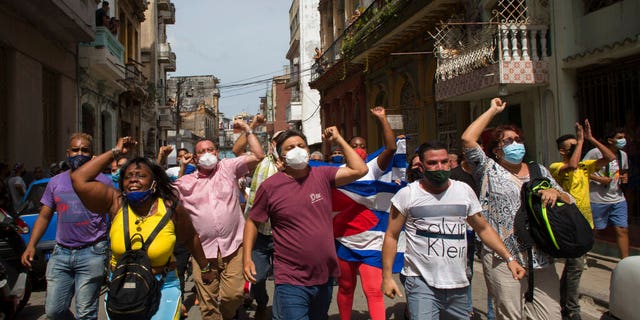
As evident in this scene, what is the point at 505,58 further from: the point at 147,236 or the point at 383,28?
the point at 147,236

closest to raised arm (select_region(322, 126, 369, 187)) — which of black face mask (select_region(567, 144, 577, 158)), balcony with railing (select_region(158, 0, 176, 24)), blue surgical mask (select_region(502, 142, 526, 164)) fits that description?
blue surgical mask (select_region(502, 142, 526, 164))

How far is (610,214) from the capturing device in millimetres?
7254

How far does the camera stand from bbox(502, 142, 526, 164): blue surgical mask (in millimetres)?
4203

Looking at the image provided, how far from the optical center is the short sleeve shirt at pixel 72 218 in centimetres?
454

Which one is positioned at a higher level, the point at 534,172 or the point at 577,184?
the point at 534,172

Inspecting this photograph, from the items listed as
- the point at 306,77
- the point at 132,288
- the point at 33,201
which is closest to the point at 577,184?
the point at 132,288

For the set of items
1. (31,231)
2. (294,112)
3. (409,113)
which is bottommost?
(31,231)

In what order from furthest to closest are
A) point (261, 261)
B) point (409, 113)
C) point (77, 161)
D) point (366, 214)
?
point (409, 113), point (261, 261), point (366, 214), point (77, 161)

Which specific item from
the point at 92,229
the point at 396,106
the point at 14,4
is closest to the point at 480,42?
the point at 396,106

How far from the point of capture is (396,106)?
18922 mm

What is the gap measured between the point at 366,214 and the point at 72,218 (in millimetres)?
2552

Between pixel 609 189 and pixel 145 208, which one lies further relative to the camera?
pixel 609 189

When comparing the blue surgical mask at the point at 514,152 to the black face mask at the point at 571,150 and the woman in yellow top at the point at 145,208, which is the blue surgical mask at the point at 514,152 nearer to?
the black face mask at the point at 571,150

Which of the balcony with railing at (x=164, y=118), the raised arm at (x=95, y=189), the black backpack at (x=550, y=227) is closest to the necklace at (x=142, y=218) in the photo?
the raised arm at (x=95, y=189)
